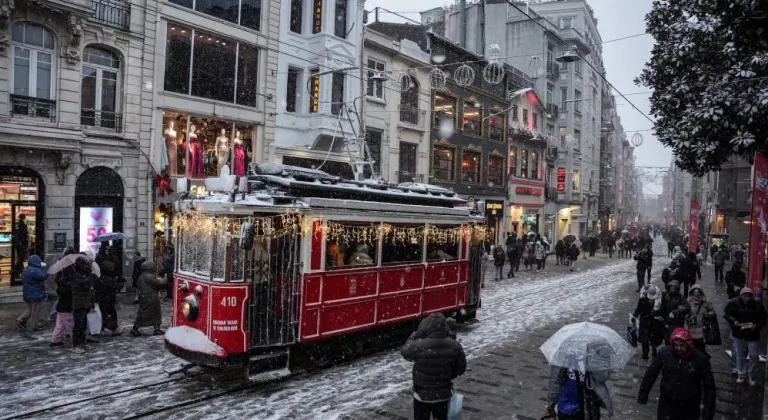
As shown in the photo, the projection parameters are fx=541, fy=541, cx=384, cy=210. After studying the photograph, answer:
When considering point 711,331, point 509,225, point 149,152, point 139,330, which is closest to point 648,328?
point 711,331

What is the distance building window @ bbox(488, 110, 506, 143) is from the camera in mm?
35953

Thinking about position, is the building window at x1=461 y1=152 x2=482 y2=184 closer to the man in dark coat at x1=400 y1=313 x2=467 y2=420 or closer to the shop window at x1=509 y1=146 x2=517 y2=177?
the shop window at x1=509 y1=146 x2=517 y2=177

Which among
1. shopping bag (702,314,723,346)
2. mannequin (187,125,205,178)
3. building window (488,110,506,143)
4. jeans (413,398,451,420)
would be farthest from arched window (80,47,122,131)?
building window (488,110,506,143)

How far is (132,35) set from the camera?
56.1 feet

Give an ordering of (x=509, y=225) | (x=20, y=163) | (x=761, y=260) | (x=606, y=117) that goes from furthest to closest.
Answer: (x=606, y=117), (x=509, y=225), (x=20, y=163), (x=761, y=260)

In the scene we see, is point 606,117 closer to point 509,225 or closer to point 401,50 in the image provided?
point 509,225

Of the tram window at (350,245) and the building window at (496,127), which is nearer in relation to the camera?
the tram window at (350,245)

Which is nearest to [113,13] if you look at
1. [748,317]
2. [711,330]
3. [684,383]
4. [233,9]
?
[233,9]

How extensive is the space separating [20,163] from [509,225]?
2949 cm

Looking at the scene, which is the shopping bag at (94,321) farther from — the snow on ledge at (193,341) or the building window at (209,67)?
the building window at (209,67)

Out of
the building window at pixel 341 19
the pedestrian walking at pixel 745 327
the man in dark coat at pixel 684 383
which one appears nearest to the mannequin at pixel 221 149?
the building window at pixel 341 19

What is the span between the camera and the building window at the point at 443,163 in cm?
3109

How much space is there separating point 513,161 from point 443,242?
28.0 m

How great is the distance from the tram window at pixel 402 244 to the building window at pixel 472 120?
22.8 m
